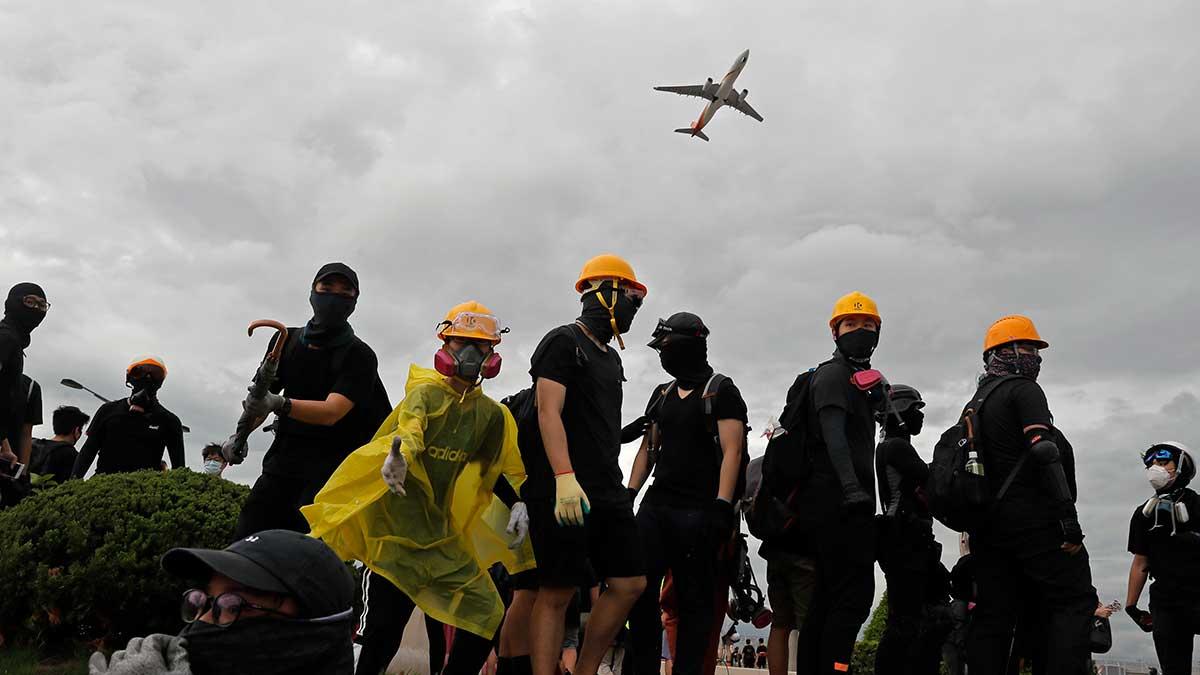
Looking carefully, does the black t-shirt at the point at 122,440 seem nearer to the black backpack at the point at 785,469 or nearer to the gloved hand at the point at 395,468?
the gloved hand at the point at 395,468

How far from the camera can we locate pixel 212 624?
119 inches

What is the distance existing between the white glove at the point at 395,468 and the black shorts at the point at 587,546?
0.79 m

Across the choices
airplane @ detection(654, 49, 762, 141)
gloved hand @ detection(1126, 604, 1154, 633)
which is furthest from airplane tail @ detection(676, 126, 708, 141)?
gloved hand @ detection(1126, 604, 1154, 633)

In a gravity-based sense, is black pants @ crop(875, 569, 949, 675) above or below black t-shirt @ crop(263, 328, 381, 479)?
below

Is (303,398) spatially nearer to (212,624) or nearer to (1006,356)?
(212,624)

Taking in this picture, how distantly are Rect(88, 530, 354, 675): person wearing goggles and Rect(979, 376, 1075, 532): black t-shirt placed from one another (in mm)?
4680

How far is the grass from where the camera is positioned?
254 inches

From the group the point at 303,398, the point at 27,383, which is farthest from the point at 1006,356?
the point at 27,383

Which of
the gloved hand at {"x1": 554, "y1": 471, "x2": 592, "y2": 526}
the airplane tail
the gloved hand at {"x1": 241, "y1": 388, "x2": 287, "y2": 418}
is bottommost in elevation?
the gloved hand at {"x1": 554, "y1": 471, "x2": 592, "y2": 526}

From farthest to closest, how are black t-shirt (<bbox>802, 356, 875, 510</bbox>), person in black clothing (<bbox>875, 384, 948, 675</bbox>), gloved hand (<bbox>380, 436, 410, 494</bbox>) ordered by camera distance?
person in black clothing (<bbox>875, 384, 948, 675</bbox>)
black t-shirt (<bbox>802, 356, 875, 510</bbox>)
gloved hand (<bbox>380, 436, 410, 494</bbox>)

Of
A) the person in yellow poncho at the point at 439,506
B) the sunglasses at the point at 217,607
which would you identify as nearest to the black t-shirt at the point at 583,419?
the person in yellow poncho at the point at 439,506

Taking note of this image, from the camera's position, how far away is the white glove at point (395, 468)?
18.2ft

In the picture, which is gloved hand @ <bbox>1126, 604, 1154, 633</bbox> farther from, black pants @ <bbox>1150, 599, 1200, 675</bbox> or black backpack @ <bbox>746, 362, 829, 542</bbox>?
black backpack @ <bbox>746, 362, 829, 542</bbox>

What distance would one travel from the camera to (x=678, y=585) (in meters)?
6.92
